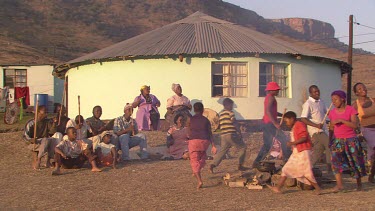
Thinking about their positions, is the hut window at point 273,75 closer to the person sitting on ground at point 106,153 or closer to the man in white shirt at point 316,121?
the person sitting on ground at point 106,153

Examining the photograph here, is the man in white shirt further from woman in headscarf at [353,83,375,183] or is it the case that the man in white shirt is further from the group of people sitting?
the group of people sitting

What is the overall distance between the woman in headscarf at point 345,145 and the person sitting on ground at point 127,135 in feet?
16.3

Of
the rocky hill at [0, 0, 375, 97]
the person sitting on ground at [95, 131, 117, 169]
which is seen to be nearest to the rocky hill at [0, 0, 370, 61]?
the rocky hill at [0, 0, 375, 97]

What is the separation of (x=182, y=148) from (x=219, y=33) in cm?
939

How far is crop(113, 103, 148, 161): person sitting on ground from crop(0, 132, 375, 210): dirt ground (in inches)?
24.6

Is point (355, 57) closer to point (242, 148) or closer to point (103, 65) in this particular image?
point (103, 65)

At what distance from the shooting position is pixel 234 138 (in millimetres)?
10523

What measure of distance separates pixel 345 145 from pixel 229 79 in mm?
11396

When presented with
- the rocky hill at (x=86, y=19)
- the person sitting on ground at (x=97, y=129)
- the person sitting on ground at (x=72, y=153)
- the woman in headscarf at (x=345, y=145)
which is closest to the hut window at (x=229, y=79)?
the person sitting on ground at (x=97, y=129)

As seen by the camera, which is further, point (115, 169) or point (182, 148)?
point (182, 148)

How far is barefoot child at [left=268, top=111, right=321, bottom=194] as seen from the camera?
850 cm

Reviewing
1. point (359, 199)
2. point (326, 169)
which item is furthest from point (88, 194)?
point (326, 169)

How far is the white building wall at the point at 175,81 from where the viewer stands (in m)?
19.9

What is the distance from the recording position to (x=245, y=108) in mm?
20016
